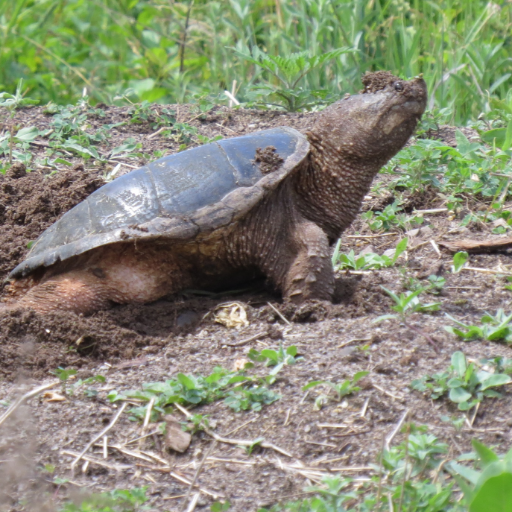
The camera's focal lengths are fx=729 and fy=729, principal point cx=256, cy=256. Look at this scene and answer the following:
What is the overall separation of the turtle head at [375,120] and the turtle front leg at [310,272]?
0.47 m

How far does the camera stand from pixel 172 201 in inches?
112

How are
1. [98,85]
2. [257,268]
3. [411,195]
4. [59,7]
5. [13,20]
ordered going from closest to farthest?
[257,268], [411,195], [13,20], [98,85], [59,7]

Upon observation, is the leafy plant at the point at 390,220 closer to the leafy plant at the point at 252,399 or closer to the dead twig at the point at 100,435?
the leafy plant at the point at 252,399

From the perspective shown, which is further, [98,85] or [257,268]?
[98,85]

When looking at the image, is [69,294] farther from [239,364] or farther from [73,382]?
[239,364]

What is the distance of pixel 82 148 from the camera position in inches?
167

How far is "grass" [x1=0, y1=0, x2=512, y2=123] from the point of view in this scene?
17.1 ft

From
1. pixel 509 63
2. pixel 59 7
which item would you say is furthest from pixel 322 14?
pixel 59 7

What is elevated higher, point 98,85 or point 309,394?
point 309,394

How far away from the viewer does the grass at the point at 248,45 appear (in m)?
5.21

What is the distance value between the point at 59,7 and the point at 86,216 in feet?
22.3

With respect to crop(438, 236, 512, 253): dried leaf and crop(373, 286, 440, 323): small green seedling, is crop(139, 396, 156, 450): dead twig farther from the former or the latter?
crop(438, 236, 512, 253): dried leaf

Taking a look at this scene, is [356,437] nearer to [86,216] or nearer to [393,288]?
[393,288]

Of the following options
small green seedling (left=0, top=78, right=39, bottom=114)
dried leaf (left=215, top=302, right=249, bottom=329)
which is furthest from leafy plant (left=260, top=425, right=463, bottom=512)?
small green seedling (left=0, top=78, right=39, bottom=114)
